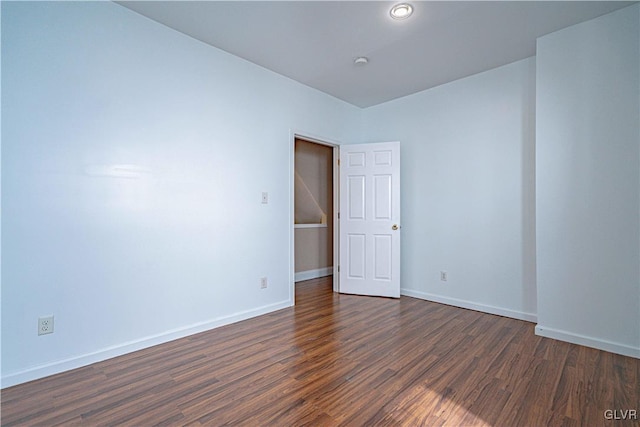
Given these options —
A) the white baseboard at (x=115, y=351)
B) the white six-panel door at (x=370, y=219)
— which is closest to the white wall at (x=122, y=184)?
the white baseboard at (x=115, y=351)

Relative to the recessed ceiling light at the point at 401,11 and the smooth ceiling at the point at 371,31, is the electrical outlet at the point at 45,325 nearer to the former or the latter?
the smooth ceiling at the point at 371,31

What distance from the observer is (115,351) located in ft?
7.66

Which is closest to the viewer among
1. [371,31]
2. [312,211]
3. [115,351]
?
[115,351]

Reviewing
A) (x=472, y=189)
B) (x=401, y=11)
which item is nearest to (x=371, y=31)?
(x=401, y=11)

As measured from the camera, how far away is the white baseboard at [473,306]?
314 centimetres

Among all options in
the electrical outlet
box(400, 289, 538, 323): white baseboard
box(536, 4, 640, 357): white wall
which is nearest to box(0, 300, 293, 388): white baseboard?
the electrical outlet

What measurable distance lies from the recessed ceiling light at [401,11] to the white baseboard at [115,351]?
2961mm

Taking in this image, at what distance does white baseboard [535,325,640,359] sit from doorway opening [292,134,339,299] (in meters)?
2.89

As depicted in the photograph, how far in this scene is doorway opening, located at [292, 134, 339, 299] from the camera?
511 centimetres

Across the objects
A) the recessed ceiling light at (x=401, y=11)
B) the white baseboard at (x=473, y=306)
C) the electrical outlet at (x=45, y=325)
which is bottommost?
the white baseboard at (x=473, y=306)

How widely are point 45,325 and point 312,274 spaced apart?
359 centimetres

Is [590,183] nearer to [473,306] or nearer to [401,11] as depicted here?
[473,306]

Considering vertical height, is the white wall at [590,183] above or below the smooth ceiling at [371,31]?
below

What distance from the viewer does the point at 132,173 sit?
243 cm
